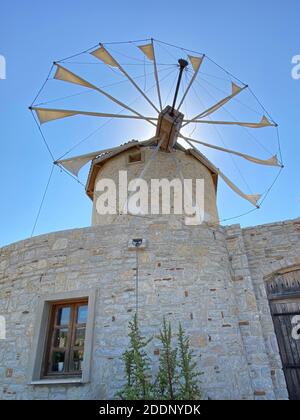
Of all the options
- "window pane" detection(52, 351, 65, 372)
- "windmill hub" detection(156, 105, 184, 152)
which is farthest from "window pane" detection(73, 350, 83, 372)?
"windmill hub" detection(156, 105, 184, 152)

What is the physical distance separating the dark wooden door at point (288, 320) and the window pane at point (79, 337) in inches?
135

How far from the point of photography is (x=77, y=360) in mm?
4891

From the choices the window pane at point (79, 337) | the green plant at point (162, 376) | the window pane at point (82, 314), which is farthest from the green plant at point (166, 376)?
the window pane at point (82, 314)

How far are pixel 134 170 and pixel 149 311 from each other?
457cm

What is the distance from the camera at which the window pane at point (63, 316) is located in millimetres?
5297

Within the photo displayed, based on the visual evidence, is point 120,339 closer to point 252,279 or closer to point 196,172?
point 252,279

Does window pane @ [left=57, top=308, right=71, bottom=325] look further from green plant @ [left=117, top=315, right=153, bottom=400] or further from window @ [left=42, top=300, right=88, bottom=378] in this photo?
green plant @ [left=117, top=315, right=153, bottom=400]

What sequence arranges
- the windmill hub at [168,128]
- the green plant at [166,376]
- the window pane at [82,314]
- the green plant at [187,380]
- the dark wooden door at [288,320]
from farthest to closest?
1. the windmill hub at [168,128]
2. the window pane at [82,314]
3. the dark wooden door at [288,320]
4. the green plant at [166,376]
5. the green plant at [187,380]

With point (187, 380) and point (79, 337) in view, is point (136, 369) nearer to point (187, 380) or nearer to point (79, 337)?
point (187, 380)

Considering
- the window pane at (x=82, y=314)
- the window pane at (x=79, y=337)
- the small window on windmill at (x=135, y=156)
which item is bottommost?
the window pane at (x=79, y=337)

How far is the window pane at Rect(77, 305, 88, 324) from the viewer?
521 centimetres

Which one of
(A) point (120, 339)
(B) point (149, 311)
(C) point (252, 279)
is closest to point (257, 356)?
(C) point (252, 279)

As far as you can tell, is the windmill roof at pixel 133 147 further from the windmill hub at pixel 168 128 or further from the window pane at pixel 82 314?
the window pane at pixel 82 314
